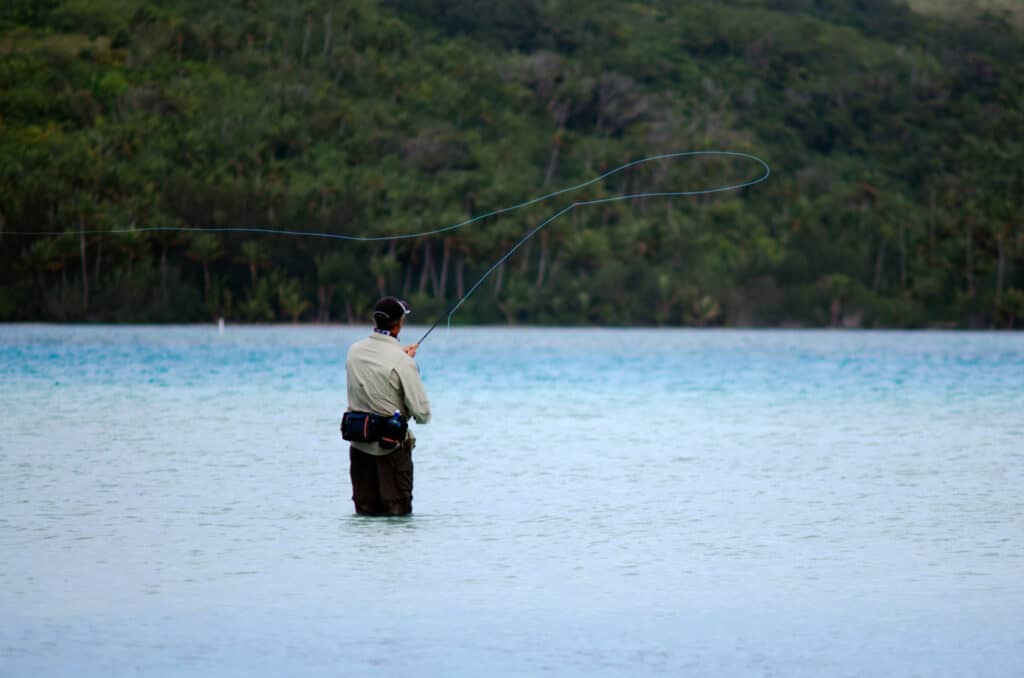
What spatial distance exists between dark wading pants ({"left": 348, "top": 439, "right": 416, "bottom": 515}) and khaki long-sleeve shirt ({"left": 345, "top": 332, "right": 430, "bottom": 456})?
293mm

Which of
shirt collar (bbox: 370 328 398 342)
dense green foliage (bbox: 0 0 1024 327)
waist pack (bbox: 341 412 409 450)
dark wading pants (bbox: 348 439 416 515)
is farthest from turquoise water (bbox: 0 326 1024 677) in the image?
dense green foliage (bbox: 0 0 1024 327)

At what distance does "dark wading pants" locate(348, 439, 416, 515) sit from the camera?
10992 mm

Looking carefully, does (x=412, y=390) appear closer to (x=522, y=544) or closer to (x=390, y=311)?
(x=390, y=311)

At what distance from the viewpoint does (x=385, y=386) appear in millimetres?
10688

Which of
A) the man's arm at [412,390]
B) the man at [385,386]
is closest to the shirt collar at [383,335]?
the man at [385,386]

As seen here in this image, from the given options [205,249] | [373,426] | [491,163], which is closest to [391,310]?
[373,426]

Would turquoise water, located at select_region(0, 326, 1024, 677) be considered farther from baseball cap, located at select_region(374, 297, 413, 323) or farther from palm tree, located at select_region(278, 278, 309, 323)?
palm tree, located at select_region(278, 278, 309, 323)

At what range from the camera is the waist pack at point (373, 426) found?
34.9ft

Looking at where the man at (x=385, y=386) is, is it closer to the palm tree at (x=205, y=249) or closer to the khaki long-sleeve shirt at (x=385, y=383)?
the khaki long-sleeve shirt at (x=385, y=383)

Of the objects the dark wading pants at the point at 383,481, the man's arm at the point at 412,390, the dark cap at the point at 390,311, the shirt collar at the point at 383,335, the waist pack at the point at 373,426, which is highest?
the dark cap at the point at 390,311

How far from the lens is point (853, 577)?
9.39 metres

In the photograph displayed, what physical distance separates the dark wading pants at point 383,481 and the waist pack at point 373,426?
20cm

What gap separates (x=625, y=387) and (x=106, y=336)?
1425 inches

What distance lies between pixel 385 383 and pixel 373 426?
0.88 feet
